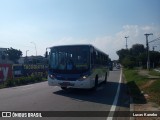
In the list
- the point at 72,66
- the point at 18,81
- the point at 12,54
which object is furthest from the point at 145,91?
the point at 12,54

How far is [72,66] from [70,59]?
0.43m

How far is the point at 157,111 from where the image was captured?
10.5 meters

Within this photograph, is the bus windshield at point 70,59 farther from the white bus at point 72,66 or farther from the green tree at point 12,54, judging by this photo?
the green tree at point 12,54

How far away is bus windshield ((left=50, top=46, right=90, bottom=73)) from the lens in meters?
16.7

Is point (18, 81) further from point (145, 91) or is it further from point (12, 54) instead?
point (12, 54)

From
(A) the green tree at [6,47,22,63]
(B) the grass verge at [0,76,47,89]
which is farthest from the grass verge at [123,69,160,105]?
(A) the green tree at [6,47,22,63]

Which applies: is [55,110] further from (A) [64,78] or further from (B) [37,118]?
(A) [64,78]

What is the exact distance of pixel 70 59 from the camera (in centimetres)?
1686

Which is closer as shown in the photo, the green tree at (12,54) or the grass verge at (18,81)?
the grass verge at (18,81)

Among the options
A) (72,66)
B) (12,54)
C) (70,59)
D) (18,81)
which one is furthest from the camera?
(12,54)

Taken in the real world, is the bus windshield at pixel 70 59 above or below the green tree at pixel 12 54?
below

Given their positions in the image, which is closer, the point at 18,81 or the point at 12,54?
the point at 18,81

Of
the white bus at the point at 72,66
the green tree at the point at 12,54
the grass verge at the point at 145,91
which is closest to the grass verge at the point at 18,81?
the white bus at the point at 72,66

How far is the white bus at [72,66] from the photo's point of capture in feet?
54.3
